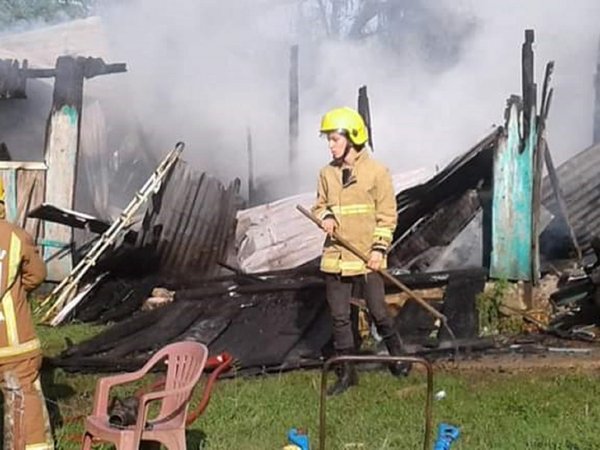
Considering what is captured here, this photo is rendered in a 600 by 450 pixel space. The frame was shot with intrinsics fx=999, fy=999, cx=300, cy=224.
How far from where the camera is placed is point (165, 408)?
5305mm

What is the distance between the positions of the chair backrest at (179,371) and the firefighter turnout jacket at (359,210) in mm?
2054

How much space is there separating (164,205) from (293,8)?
10546 mm

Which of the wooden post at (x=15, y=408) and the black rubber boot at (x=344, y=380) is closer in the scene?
the wooden post at (x=15, y=408)

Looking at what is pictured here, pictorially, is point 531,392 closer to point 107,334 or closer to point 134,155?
point 107,334

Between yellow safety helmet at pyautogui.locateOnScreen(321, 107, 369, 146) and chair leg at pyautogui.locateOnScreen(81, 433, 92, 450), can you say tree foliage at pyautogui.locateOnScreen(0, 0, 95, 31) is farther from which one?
chair leg at pyautogui.locateOnScreen(81, 433, 92, 450)

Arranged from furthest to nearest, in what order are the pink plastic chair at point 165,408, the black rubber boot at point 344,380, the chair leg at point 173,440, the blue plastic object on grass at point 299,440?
the black rubber boot at point 344,380 < the blue plastic object on grass at point 299,440 < the chair leg at point 173,440 < the pink plastic chair at point 165,408

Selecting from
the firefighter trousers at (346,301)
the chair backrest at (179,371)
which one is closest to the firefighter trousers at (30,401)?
the chair backrest at (179,371)

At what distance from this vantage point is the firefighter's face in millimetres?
6984

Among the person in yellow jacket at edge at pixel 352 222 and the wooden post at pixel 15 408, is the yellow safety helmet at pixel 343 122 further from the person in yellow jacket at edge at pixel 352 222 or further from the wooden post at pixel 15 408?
the wooden post at pixel 15 408

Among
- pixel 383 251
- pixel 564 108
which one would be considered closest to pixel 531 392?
pixel 383 251

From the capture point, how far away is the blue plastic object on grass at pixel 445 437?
5.21m

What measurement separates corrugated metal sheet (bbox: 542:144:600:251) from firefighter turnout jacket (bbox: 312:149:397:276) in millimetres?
3542

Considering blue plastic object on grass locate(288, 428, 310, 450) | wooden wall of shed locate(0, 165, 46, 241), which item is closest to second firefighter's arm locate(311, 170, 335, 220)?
blue plastic object on grass locate(288, 428, 310, 450)

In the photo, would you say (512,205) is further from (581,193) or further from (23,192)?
(23,192)
